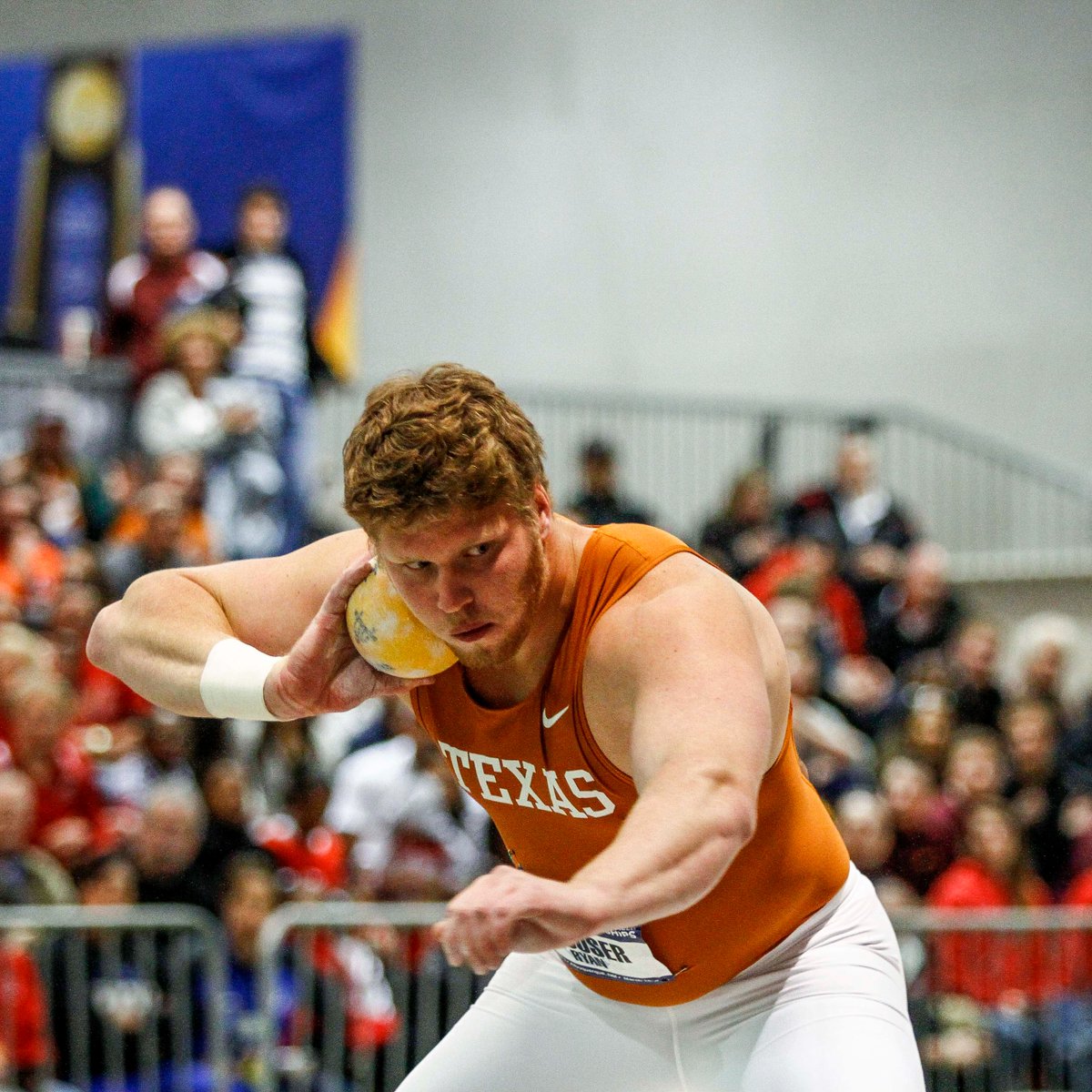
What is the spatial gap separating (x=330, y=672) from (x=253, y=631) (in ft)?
1.43

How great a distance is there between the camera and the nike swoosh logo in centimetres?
343

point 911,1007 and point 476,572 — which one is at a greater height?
point 476,572

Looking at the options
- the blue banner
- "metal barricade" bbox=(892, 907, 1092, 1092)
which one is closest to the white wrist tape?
"metal barricade" bbox=(892, 907, 1092, 1092)

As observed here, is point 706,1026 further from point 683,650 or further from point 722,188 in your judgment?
point 722,188

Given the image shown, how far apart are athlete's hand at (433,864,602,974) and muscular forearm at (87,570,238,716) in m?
1.48

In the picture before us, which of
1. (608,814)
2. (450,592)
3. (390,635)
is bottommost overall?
(608,814)

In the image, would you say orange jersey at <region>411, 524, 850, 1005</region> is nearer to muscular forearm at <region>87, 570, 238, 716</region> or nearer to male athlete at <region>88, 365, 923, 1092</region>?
male athlete at <region>88, 365, 923, 1092</region>

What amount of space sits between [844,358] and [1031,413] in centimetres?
191

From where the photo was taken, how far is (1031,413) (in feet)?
55.1

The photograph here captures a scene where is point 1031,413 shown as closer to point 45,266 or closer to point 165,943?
point 45,266

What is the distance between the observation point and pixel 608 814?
11.5ft

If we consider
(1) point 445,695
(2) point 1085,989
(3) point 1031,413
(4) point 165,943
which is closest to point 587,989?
(1) point 445,695

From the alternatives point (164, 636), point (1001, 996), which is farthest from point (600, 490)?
point (164, 636)

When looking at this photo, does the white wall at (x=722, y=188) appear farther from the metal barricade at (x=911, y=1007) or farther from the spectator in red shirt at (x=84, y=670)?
the metal barricade at (x=911, y=1007)
